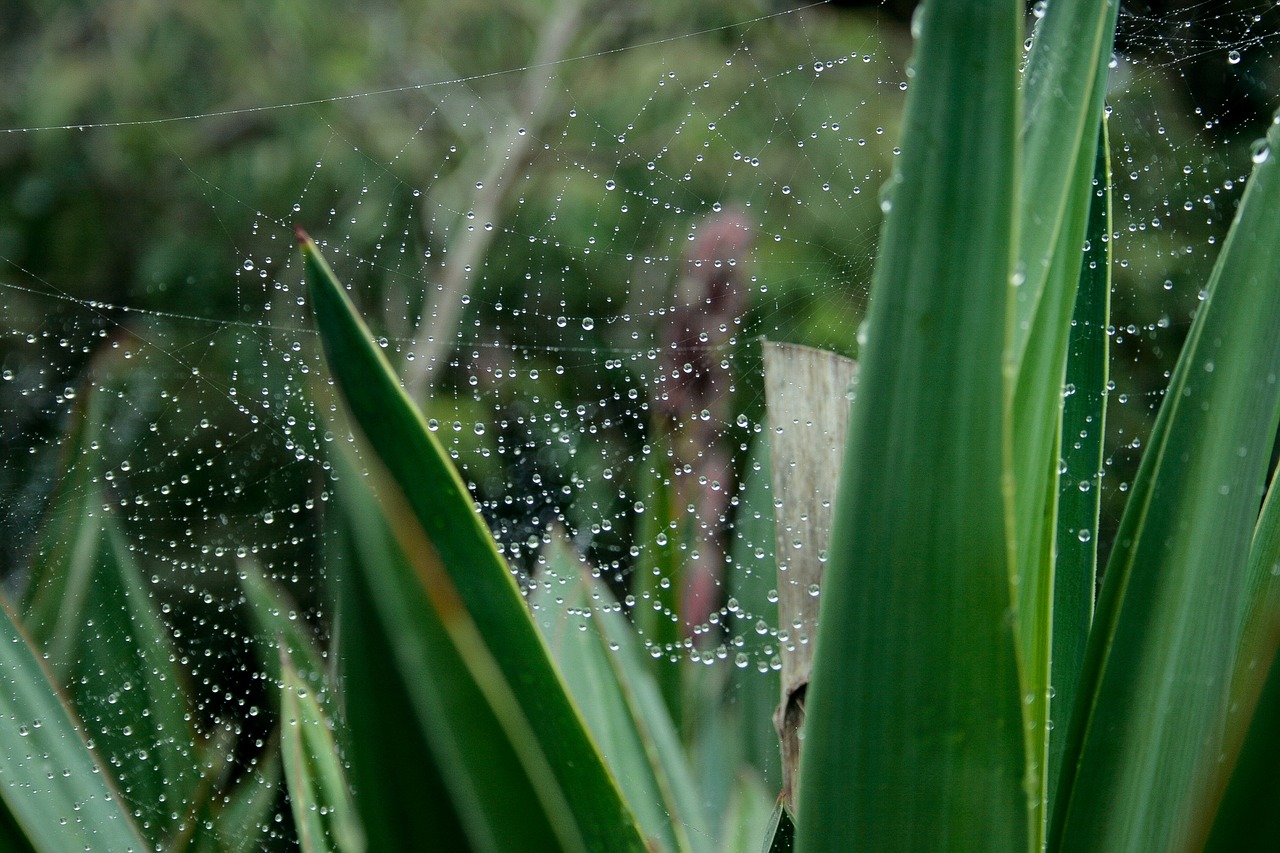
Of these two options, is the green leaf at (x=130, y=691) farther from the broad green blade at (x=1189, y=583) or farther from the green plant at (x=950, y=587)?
the broad green blade at (x=1189, y=583)

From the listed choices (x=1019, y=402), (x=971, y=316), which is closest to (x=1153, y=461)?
(x=1019, y=402)

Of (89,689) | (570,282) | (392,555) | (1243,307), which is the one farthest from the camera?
(570,282)

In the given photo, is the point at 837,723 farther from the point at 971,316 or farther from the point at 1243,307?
the point at 1243,307

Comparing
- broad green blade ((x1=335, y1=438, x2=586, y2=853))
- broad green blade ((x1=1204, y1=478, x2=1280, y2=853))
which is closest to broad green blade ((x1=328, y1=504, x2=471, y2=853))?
broad green blade ((x1=335, y1=438, x2=586, y2=853))

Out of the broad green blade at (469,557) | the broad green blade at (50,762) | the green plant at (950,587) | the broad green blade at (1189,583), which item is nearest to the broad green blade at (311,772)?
the broad green blade at (50,762)

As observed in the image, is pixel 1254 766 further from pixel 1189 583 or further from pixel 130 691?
pixel 130 691

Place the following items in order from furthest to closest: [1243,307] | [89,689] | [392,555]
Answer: [89,689] → [1243,307] → [392,555]

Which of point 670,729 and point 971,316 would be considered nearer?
point 971,316

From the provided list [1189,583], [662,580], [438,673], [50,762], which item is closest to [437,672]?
[438,673]
